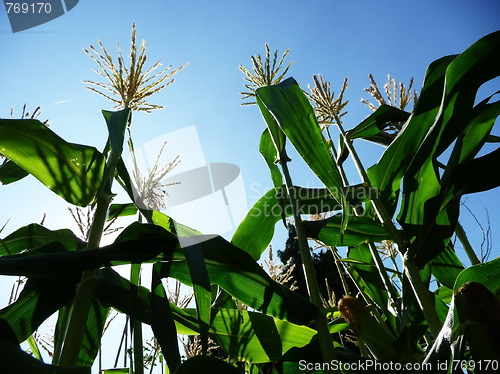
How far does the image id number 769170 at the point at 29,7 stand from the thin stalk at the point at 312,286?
135 cm

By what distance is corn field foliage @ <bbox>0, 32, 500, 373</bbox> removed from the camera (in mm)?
653

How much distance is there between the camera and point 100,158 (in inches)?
36.8

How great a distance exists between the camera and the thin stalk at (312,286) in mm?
721

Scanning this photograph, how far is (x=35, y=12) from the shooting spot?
156 centimetres

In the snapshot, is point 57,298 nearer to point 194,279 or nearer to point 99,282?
point 99,282

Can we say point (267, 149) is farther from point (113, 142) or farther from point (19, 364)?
point (19, 364)

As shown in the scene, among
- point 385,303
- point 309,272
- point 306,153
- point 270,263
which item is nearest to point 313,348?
point 309,272

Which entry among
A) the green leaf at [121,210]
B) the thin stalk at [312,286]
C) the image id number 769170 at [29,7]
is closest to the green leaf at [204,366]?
the thin stalk at [312,286]

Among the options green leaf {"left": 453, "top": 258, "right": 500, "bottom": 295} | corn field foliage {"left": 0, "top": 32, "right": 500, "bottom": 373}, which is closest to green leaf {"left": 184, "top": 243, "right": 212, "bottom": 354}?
corn field foliage {"left": 0, "top": 32, "right": 500, "bottom": 373}

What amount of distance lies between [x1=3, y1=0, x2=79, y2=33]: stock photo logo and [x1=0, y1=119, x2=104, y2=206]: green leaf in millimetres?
884

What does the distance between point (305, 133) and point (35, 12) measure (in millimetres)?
1461

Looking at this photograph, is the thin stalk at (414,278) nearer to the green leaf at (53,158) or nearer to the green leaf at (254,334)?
the green leaf at (254,334)

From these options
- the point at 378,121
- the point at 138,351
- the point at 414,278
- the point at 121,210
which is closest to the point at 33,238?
the point at 121,210
